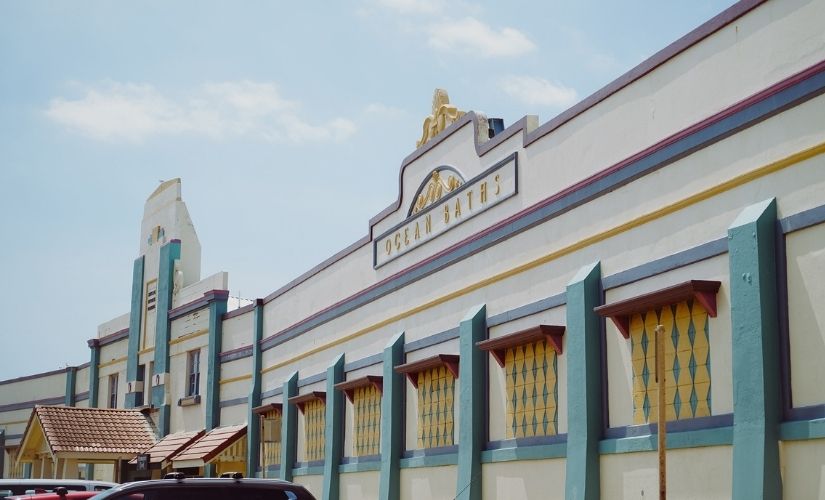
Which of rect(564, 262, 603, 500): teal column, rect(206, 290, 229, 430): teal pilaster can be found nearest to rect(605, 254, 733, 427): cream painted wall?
rect(564, 262, 603, 500): teal column

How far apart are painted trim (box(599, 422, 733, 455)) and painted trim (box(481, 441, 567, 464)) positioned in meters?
0.98

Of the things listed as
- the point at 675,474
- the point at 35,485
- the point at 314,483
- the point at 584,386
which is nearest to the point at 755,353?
the point at 675,474

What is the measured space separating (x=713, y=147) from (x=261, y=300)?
17010 mm

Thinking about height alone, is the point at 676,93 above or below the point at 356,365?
above

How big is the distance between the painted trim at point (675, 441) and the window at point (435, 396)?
14.5 feet

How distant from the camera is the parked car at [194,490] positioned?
367 inches

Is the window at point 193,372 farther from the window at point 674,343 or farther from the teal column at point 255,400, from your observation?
the window at point 674,343

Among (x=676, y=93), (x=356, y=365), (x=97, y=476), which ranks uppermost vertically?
(x=676, y=93)

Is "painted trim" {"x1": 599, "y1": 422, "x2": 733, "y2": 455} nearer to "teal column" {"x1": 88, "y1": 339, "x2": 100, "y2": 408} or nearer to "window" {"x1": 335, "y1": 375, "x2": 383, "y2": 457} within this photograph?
"window" {"x1": 335, "y1": 375, "x2": 383, "y2": 457}

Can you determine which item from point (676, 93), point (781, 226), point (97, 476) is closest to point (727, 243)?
point (781, 226)

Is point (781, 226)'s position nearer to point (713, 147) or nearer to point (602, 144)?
point (713, 147)

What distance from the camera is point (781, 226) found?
452 inches

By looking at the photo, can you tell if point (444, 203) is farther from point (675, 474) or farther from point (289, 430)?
point (289, 430)

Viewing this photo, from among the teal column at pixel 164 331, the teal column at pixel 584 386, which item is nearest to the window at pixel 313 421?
the teal column at pixel 164 331
